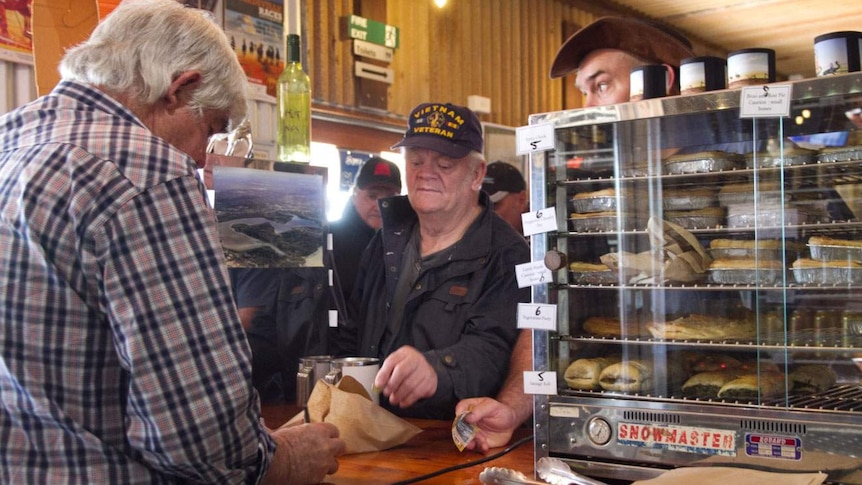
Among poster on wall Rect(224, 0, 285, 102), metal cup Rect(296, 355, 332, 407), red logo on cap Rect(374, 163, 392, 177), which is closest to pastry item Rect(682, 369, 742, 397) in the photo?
metal cup Rect(296, 355, 332, 407)

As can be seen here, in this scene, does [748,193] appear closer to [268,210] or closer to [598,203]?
[598,203]

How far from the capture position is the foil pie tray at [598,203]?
5.97 feet

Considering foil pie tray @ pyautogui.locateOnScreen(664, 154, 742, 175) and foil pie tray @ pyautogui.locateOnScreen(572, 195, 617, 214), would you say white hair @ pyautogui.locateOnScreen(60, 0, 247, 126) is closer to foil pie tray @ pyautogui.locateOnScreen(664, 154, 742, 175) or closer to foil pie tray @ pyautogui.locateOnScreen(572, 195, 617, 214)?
foil pie tray @ pyautogui.locateOnScreen(572, 195, 617, 214)

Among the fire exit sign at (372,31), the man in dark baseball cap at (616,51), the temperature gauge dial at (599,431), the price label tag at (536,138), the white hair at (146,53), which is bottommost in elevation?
the temperature gauge dial at (599,431)

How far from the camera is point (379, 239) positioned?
8.89ft

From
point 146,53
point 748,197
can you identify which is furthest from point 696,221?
point 146,53

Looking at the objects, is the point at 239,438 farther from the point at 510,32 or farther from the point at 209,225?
the point at 510,32

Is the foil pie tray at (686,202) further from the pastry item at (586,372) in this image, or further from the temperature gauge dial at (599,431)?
the temperature gauge dial at (599,431)

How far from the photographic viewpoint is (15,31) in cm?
315

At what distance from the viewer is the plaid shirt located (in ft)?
3.86

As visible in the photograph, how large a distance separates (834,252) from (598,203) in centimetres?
47

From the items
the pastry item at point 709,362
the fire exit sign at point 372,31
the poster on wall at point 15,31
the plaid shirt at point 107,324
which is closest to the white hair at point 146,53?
the plaid shirt at point 107,324

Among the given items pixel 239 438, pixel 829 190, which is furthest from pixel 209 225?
pixel 829 190

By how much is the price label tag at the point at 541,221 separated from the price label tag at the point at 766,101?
1.36ft
